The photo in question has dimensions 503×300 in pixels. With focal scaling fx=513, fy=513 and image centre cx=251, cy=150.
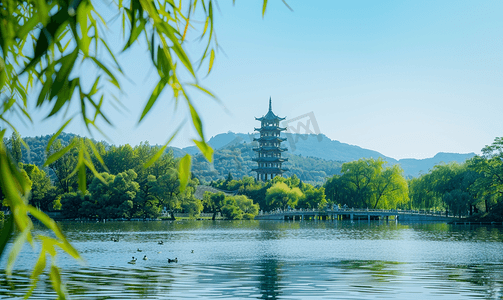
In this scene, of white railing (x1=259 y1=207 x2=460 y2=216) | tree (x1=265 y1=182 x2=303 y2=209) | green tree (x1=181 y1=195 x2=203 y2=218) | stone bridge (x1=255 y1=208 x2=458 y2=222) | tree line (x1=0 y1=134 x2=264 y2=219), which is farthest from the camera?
tree (x1=265 y1=182 x2=303 y2=209)

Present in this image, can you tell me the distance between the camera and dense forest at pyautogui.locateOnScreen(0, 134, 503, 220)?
1708 inches

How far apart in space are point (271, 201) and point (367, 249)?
40.1m

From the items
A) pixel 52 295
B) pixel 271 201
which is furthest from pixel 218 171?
pixel 52 295

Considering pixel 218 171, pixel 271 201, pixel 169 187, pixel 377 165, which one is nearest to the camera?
pixel 169 187

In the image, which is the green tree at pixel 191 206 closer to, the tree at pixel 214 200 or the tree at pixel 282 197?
the tree at pixel 214 200

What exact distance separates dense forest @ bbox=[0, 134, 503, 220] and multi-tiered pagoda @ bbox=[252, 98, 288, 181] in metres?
16.1

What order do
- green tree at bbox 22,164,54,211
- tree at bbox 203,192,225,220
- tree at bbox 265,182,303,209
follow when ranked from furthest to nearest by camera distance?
tree at bbox 265,182,303,209 → tree at bbox 203,192,225,220 → green tree at bbox 22,164,54,211

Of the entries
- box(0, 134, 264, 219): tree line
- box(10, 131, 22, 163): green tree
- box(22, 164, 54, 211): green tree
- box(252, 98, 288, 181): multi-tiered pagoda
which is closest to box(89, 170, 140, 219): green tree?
box(0, 134, 264, 219): tree line

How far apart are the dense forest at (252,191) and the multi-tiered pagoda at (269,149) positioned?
16139 mm

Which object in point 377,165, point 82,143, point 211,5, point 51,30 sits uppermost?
point 377,165

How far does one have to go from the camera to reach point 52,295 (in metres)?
10.3

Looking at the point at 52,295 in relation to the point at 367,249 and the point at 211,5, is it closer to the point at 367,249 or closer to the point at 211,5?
the point at 211,5

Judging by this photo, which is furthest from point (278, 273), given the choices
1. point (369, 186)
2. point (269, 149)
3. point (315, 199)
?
point (269, 149)

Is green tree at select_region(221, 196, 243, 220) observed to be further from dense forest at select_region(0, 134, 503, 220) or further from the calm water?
the calm water
